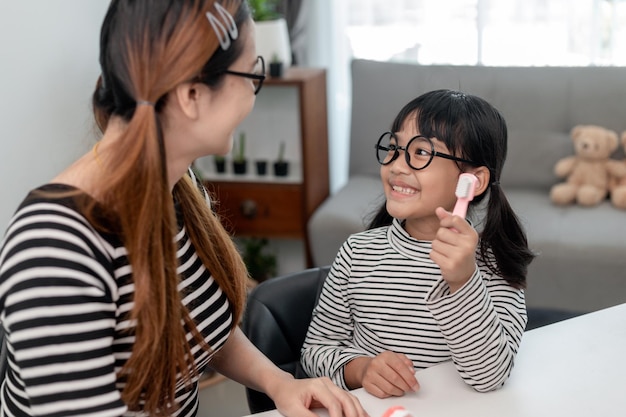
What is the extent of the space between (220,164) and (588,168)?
142 cm

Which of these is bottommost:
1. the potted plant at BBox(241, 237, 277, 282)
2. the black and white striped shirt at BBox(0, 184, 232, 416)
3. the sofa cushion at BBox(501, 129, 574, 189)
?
the potted plant at BBox(241, 237, 277, 282)

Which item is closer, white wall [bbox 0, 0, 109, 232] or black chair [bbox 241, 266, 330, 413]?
black chair [bbox 241, 266, 330, 413]

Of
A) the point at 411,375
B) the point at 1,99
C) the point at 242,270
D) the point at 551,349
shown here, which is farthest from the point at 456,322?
the point at 1,99

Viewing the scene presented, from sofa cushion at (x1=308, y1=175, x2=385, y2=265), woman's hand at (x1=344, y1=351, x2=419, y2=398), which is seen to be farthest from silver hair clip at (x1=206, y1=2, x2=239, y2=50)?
sofa cushion at (x1=308, y1=175, x2=385, y2=265)

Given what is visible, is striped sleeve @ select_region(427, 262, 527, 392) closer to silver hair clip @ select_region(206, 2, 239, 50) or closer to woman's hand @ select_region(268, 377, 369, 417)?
woman's hand @ select_region(268, 377, 369, 417)

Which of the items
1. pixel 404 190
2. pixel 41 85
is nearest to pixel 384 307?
pixel 404 190

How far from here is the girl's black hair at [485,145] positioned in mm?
1265

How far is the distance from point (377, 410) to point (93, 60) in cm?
200

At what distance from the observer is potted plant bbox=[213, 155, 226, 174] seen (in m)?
3.14

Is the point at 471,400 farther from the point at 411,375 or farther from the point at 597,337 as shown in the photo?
the point at 597,337

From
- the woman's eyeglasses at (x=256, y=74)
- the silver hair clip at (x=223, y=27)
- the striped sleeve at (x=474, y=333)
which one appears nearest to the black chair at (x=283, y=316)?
the striped sleeve at (x=474, y=333)

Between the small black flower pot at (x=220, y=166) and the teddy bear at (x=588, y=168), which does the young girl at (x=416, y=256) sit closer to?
the teddy bear at (x=588, y=168)

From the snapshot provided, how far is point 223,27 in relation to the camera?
3.06ft

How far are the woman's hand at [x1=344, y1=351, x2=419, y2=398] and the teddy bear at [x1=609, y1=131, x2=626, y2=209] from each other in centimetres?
175
